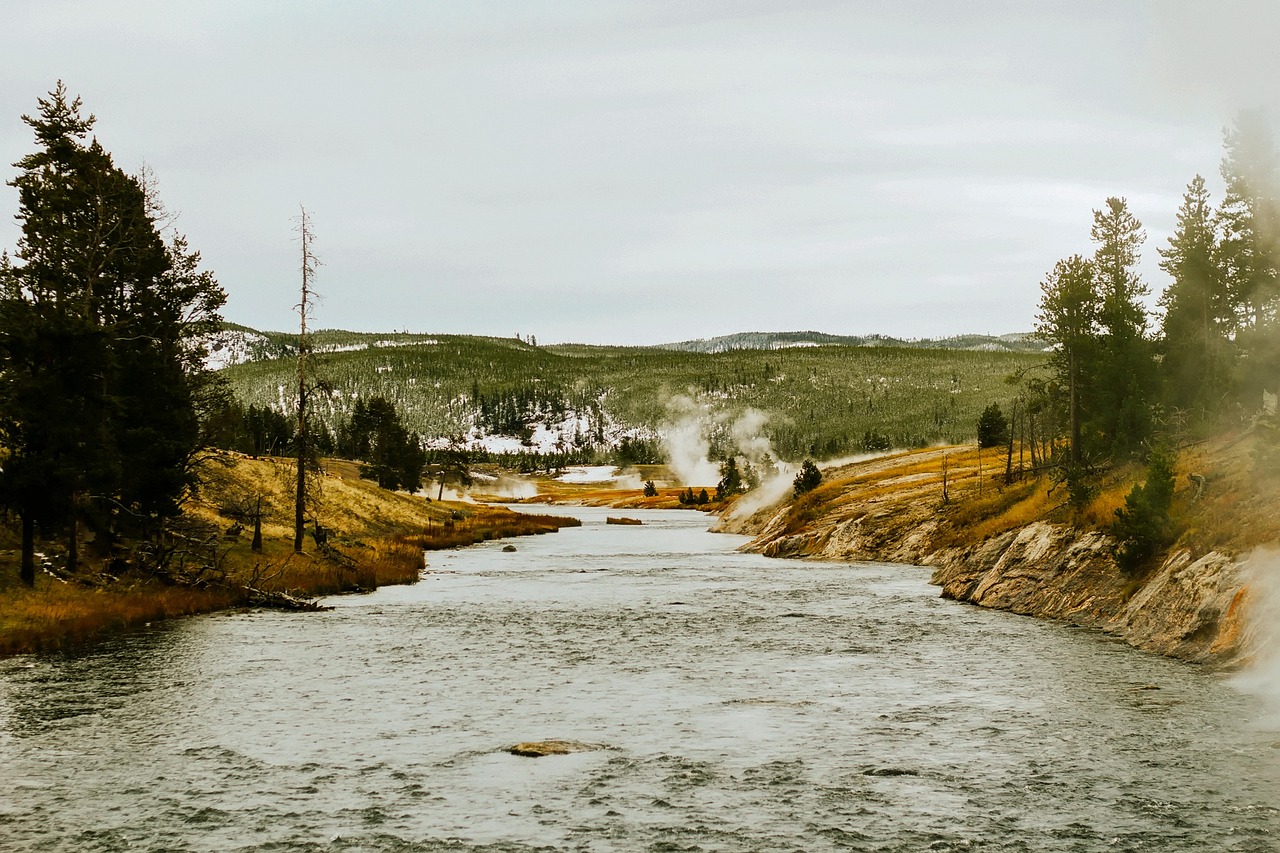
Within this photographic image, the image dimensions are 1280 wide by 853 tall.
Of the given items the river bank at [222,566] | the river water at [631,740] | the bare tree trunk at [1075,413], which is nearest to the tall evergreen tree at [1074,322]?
the bare tree trunk at [1075,413]

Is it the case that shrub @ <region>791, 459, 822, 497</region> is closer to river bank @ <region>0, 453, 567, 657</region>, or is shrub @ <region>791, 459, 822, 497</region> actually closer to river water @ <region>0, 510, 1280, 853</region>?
river bank @ <region>0, 453, 567, 657</region>

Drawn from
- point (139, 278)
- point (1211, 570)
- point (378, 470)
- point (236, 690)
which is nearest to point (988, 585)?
point (1211, 570)

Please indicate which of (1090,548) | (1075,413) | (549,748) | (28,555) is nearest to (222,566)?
(28,555)

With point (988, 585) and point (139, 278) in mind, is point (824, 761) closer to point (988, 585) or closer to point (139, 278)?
point (988, 585)

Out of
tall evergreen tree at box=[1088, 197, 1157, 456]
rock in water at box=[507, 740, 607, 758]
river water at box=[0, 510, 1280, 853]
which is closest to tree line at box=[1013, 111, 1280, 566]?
tall evergreen tree at box=[1088, 197, 1157, 456]

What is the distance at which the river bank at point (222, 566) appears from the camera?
33.4m

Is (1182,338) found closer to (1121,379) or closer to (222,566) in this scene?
(1121,379)

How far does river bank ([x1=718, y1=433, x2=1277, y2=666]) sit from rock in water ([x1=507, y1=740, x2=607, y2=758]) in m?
18.5

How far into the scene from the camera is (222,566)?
4612 cm

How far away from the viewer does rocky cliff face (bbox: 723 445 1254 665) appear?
30.1 meters

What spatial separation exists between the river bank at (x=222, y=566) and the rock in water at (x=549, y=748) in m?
18.1

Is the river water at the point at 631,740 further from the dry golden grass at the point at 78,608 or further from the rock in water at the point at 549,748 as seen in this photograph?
the dry golden grass at the point at 78,608

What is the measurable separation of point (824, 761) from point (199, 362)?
129 feet

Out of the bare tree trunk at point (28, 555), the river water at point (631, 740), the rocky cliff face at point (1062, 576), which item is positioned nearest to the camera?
the river water at point (631, 740)
